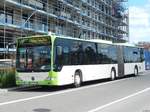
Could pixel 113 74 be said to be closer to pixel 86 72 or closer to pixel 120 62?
pixel 120 62

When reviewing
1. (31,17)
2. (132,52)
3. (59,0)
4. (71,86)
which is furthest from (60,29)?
(71,86)

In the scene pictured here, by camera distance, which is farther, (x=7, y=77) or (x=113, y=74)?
(x=113, y=74)

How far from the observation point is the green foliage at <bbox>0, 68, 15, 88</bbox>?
20397 mm

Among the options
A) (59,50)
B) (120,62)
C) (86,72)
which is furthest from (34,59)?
(120,62)

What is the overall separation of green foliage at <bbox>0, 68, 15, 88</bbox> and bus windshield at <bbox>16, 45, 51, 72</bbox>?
46.1 inches

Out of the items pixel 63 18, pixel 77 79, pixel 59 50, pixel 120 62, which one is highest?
pixel 63 18

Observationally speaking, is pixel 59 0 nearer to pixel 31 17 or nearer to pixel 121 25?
pixel 31 17

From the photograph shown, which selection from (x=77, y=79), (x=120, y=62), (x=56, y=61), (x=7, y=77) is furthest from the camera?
(x=120, y=62)

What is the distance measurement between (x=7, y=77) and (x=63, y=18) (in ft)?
91.0

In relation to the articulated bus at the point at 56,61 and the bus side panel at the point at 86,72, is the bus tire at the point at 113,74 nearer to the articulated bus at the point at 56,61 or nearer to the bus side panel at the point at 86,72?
the bus side panel at the point at 86,72

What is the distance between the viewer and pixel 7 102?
14.6 metres

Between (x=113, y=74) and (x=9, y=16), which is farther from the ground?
(x=9, y=16)

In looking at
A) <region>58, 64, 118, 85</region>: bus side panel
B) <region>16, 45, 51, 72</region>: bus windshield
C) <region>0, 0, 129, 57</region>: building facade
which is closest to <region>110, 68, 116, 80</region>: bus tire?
<region>58, 64, 118, 85</region>: bus side panel

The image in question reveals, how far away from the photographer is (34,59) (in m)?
19.6
